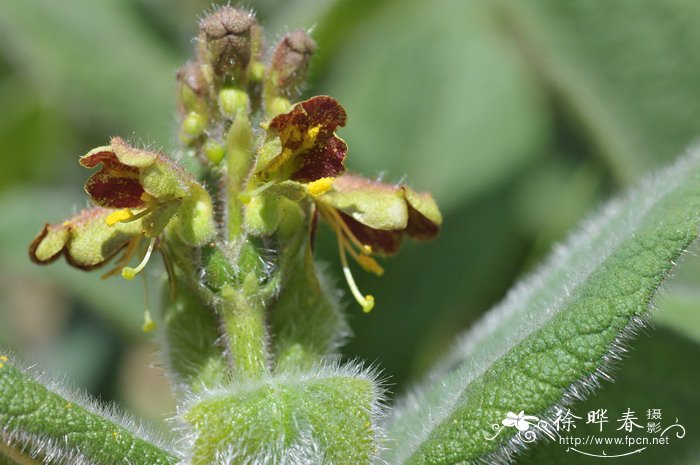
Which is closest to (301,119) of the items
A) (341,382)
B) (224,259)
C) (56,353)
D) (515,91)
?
(224,259)

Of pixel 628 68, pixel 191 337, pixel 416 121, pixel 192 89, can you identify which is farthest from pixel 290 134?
pixel 416 121

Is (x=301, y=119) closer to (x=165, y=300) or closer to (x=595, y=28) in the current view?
(x=165, y=300)

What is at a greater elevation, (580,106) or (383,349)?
(580,106)

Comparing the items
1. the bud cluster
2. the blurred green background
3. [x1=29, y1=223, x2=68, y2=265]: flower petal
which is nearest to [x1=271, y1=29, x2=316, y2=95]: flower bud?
the bud cluster

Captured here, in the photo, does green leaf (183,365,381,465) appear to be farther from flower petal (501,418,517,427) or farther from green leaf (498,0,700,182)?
green leaf (498,0,700,182)

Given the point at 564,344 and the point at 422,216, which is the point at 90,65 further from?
the point at 564,344
